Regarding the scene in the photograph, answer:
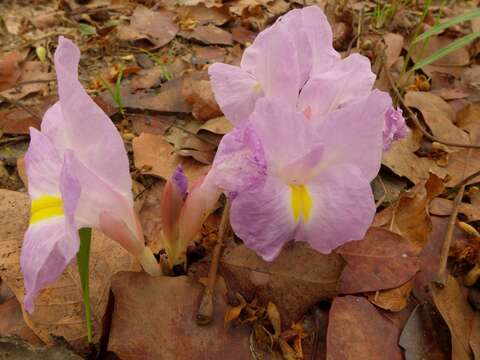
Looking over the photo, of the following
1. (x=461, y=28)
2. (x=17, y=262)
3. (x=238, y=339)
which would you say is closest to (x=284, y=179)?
(x=238, y=339)

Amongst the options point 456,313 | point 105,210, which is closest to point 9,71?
point 105,210

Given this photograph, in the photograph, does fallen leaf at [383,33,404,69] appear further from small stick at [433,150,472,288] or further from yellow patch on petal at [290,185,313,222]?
yellow patch on petal at [290,185,313,222]

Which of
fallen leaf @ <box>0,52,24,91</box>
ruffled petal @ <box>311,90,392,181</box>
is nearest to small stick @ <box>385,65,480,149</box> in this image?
ruffled petal @ <box>311,90,392,181</box>

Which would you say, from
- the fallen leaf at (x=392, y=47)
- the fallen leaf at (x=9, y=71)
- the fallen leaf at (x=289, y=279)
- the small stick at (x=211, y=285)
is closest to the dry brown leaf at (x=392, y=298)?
the fallen leaf at (x=289, y=279)

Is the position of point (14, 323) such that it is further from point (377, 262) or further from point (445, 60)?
point (445, 60)

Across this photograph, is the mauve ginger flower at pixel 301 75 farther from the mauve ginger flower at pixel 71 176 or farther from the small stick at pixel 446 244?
the small stick at pixel 446 244

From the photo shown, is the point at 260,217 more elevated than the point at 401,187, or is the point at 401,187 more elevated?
the point at 260,217

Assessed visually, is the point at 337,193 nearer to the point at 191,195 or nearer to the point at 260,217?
the point at 260,217
